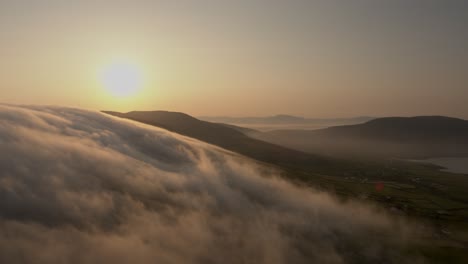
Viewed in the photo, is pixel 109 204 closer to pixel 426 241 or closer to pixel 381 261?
pixel 381 261

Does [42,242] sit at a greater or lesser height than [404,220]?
greater

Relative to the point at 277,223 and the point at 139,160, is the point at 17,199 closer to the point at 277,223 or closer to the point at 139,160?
the point at 139,160

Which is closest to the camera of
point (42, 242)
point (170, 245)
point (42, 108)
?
point (42, 242)

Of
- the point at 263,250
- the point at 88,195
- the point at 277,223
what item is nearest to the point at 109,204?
→ the point at 88,195

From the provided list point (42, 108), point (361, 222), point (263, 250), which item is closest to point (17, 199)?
point (263, 250)

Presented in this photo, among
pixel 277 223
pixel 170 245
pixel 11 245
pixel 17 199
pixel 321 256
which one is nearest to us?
pixel 11 245

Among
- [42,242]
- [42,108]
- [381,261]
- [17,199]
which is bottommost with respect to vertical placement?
[381,261]

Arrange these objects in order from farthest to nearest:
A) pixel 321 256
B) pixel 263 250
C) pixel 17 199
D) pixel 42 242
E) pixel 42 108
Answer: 1. pixel 42 108
2. pixel 321 256
3. pixel 263 250
4. pixel 17 199
5. pixel 42 242

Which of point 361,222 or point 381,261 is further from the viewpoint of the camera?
point 361,222

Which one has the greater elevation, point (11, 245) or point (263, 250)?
point (11, 245)
